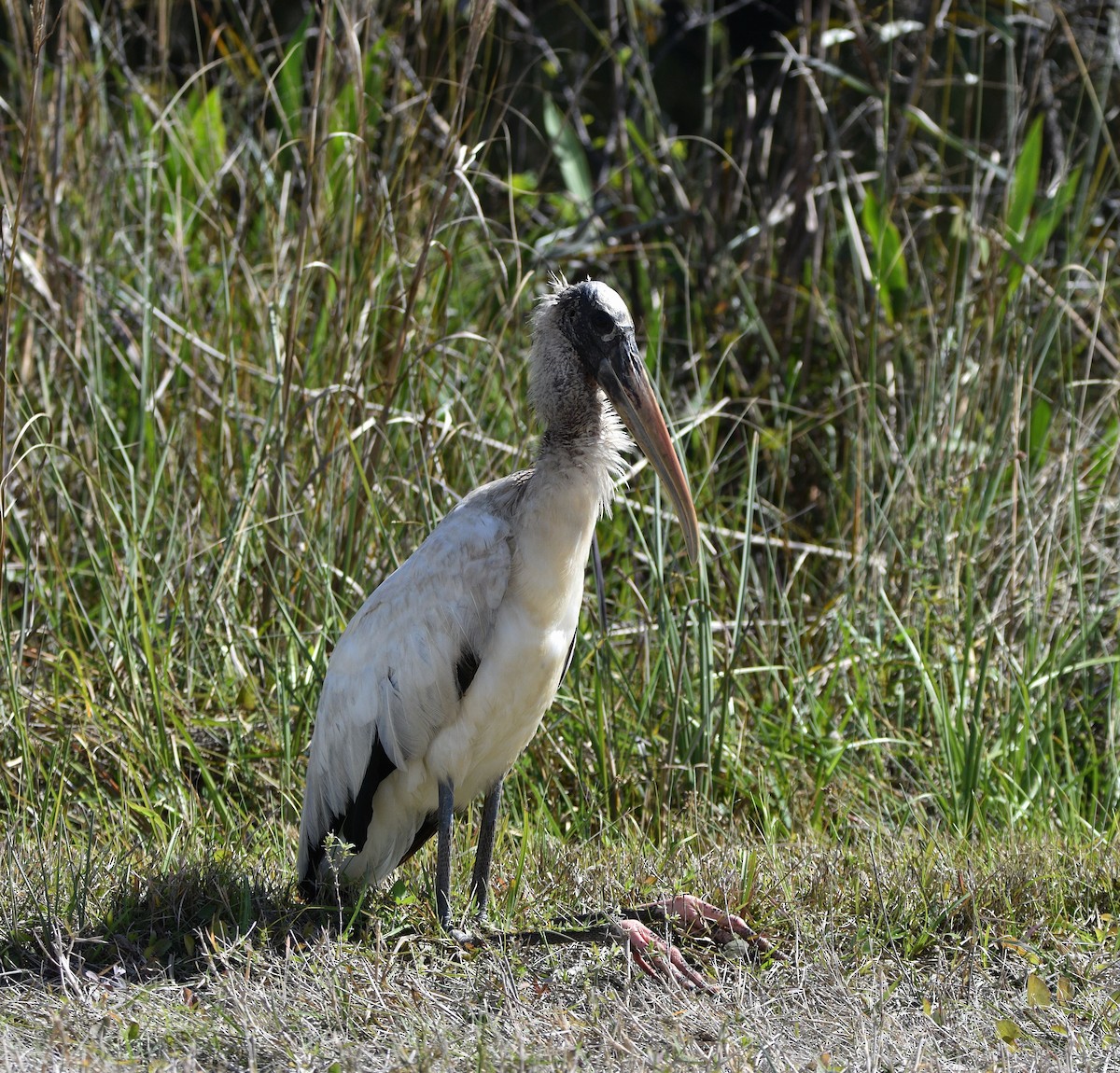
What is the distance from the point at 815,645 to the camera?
430 cm

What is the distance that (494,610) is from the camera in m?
2.79

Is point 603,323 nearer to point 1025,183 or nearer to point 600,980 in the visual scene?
point 600,980

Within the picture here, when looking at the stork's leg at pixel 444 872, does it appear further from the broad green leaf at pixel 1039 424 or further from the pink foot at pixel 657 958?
the broad green leaf at pixel 1039 424

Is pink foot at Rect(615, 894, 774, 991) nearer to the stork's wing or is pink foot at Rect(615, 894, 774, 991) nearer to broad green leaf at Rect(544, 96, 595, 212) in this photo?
the stork's wing

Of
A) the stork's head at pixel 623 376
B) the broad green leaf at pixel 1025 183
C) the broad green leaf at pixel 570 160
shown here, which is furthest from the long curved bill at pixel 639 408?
the broad green leaf at pixel 570 160

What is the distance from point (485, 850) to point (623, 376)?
104 cm

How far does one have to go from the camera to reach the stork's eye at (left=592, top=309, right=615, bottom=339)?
278cm

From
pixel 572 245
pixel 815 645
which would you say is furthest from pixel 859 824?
pixel 572 245

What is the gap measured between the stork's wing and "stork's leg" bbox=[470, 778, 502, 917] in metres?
0.20

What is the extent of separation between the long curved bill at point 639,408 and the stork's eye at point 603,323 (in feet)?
0.09

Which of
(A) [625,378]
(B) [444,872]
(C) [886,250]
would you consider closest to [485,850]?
(B) [444,872]

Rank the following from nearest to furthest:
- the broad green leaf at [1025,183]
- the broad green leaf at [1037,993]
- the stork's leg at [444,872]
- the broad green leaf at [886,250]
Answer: the broad green leaf at [1037,993]
the stork's leg at [444,872]
the broad green leaf at [886,250]
the broad green leaf at [1025,183]

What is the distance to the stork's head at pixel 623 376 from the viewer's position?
279cm

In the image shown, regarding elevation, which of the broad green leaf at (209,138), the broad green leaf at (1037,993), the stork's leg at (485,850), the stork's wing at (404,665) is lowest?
the stork's leg at (485,850)
